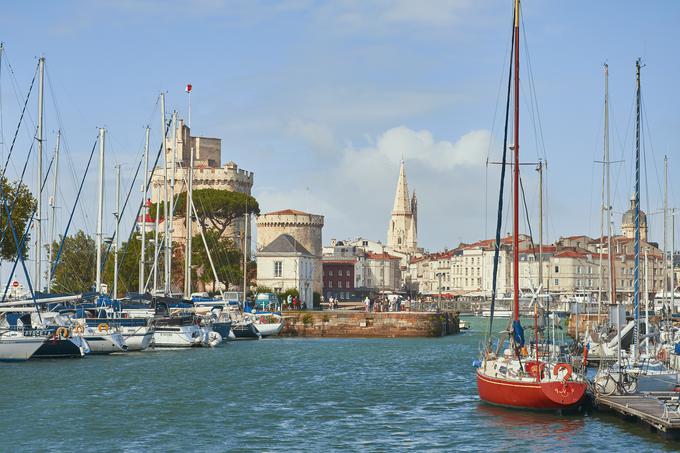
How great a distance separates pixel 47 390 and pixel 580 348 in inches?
706

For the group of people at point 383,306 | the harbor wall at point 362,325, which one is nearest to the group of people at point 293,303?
the group of people at point 383,306

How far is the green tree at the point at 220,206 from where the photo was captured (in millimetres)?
95750

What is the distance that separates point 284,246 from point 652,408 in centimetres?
7896

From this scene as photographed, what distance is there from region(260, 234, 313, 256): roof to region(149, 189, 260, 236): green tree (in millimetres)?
6631

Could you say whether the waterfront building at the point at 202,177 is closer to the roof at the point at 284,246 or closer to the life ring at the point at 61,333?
the roof at the point at 284,246

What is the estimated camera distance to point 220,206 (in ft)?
317

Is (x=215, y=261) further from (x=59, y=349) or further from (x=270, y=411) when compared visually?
(x=270, y=411)

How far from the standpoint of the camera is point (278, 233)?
112 m

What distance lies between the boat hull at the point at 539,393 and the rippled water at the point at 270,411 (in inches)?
13.6

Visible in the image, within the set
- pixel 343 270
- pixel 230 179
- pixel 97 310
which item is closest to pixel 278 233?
pixel 230 179

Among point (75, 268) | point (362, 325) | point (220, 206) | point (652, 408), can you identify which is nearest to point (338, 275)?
point (220, 206)

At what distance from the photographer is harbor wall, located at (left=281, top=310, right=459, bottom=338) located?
75.4 meters

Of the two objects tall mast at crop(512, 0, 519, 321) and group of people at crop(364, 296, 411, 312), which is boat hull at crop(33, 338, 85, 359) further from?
group of people at crop(364, 296, 411, 312)

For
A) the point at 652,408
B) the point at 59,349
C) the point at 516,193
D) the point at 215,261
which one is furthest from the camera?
the point at 215,261
